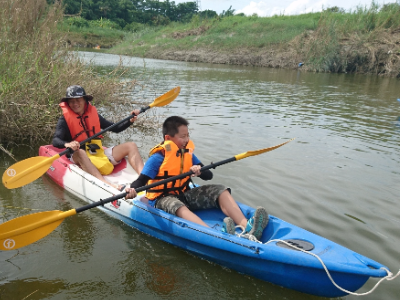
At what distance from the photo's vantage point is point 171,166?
147 inches

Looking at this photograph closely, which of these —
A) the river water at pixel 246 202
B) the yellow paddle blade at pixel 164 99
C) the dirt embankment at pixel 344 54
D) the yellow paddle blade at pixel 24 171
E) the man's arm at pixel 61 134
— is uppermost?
the dirt embankment at pixel 344 54

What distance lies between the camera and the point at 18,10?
613 centimetres

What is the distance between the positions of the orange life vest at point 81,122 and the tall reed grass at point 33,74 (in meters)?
1.00

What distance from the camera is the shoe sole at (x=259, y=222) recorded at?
11.0 ft

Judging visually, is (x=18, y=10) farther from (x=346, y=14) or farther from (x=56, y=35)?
(x=346, y=14)

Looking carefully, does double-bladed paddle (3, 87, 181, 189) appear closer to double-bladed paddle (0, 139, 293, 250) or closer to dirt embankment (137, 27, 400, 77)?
double-bladed paddle (0, 139, 293, 250)

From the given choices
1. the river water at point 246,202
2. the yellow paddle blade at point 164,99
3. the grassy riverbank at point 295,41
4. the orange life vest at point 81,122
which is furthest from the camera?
the grassy riverbank at point 295,41

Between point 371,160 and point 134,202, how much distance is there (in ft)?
14.1

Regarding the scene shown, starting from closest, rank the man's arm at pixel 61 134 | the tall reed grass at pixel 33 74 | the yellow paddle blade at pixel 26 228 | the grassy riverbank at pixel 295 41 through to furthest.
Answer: the yellow paddle blade at pixel 26 228, the man's arm at pixel 61 134, the tall reed grass at pixel 33 74, the grassy riverbank at pixel 295 41

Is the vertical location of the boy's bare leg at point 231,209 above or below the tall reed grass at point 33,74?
below

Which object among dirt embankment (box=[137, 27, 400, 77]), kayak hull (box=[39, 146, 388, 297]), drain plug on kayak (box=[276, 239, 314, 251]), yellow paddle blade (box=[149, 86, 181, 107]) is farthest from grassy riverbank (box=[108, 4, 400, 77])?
drain plug on kayak (box=[276, 239, 314, 251])

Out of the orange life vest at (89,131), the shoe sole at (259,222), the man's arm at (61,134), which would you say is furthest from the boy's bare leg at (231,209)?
the man's arm at (61,134)

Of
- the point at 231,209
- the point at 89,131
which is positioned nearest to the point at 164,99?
the point at 89,131

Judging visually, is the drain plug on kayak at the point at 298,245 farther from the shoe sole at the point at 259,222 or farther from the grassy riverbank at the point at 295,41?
the grassy riverbank at the point at 295,41
